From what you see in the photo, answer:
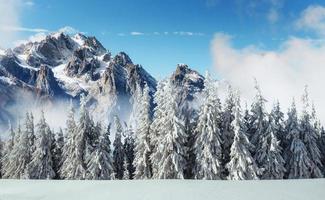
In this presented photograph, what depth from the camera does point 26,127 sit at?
63.3 meters

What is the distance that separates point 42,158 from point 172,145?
64.6 ft

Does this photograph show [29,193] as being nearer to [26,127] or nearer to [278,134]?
[278,134]

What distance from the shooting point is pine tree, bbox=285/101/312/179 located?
Result: 51094 mm

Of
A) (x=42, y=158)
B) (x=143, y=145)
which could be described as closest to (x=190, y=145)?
(x=143, y=145)

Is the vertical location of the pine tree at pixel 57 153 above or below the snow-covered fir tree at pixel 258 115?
below

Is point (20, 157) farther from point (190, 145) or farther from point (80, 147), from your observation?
point (190, 145)

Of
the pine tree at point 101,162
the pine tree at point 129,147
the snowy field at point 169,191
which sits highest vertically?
the pine tree at point 129,147

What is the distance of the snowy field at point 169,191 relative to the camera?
44.4ft

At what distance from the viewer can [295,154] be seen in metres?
52.0

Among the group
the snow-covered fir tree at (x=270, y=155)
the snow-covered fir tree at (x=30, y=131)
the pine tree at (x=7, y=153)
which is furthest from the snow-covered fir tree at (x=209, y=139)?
the pine tree at (x=7, y=153)

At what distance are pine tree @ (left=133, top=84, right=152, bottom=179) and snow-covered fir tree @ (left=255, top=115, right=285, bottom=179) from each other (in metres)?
11.8

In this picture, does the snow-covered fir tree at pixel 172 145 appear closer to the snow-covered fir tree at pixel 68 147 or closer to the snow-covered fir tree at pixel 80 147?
the snow-covered fir tree at pixel 80 147

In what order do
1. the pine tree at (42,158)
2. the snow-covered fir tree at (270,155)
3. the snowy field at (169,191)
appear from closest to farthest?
the snowy field at (169,191), the snow-covered fir tree at (270,155), the pine tree at (42,158)

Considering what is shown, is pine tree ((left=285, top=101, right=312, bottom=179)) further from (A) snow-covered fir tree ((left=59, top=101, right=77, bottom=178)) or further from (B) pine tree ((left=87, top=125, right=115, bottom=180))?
(A) snow-covered fir tree ((left=59, top=101, right=77, bottom=178))
